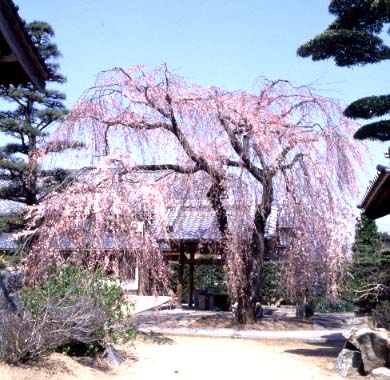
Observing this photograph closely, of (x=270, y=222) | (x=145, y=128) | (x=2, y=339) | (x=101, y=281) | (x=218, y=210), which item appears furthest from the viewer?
(x=270, y=222)

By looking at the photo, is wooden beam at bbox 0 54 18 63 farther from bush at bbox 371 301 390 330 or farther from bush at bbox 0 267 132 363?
bush at bbox 371 301 390 330

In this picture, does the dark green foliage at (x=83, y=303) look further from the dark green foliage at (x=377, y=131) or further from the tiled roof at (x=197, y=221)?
the dark green foliage at (x=377, y=131)

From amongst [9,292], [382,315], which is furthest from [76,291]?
[382,315]

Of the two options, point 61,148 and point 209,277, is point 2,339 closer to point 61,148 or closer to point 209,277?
point 61,148

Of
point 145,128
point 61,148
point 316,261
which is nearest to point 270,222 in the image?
point 316,261

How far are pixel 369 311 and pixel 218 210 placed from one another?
473 centimetres

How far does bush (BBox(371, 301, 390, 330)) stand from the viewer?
8539 mm

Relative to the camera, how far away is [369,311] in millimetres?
9648

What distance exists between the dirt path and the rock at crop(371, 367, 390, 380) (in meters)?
0.59

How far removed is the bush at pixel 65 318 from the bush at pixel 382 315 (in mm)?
3993

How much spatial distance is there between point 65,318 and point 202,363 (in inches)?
114

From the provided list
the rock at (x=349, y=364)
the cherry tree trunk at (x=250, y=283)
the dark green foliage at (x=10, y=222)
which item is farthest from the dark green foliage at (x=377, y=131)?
the dark green foliage at (x=10, y=222)

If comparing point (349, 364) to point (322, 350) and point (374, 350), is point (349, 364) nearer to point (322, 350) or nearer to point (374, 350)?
point (374, 350)

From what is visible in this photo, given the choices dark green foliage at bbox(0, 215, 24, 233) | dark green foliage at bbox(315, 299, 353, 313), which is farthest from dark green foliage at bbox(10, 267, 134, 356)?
dark green foliage at bbox(315, 299, 353, 313)
